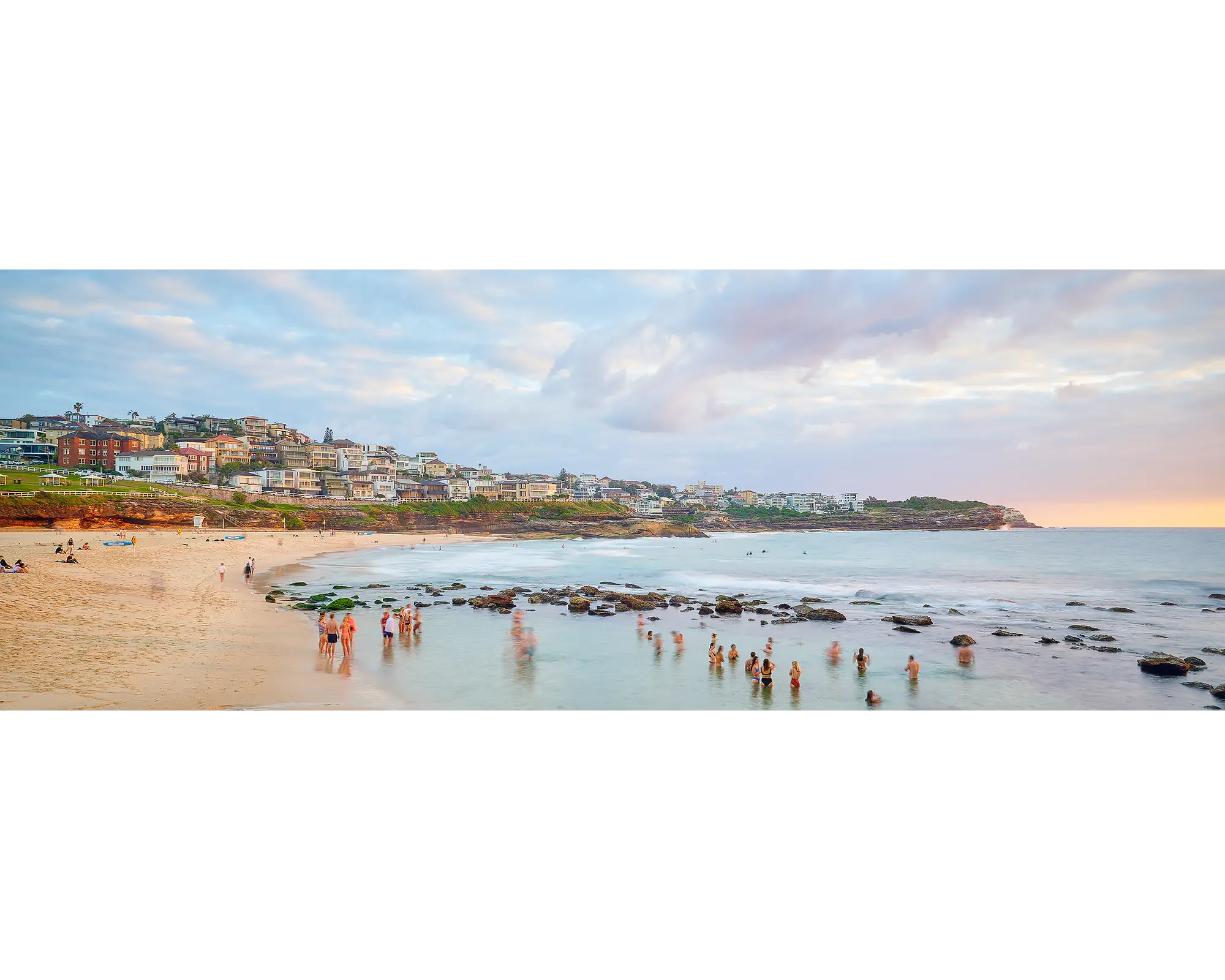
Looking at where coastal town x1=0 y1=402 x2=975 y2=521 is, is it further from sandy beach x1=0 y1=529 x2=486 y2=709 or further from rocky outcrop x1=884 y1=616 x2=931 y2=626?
rocky outcrop x1=884 y1=616 x2=931 y2=626

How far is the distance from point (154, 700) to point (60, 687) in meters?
1.15

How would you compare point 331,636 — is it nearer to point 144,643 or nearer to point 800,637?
point 144,643

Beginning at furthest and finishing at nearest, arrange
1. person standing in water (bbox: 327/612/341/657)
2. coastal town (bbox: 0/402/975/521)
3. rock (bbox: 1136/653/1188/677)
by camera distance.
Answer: coastal town (bbox: 0/402/975/521)
rock (bbox: 1136/653/1188/677)
person standing in water (bbox: 327/612/341/657)

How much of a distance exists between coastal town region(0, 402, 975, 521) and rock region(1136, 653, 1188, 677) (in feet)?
53.0

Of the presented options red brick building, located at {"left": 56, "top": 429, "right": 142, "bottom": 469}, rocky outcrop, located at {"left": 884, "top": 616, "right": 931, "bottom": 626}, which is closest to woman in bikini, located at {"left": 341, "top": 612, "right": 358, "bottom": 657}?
rocky outcrop, located at {"left": 884, "top": 616, "right": 931, "bottom": 626}

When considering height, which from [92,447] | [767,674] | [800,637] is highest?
[92,447]

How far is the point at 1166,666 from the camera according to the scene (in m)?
9.52

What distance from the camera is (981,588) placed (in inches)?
772

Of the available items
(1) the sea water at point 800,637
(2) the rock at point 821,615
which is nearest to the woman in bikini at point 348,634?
(1) the sea water at point 800,637

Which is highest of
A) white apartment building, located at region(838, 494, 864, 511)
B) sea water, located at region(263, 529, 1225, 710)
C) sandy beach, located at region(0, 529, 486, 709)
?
white apartment building, located at region(838, 494, 864, 511)

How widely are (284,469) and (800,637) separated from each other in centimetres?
3638

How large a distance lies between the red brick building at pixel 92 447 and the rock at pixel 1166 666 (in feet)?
86.2

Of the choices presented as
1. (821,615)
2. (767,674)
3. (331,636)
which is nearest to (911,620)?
(821,615)

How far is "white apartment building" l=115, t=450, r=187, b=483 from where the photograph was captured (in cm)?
2145
